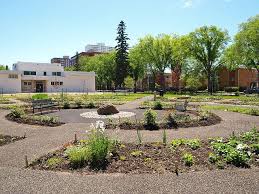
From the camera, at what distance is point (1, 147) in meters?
9.98

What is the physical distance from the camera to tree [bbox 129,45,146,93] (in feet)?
251

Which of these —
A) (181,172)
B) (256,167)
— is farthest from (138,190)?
(256,167)

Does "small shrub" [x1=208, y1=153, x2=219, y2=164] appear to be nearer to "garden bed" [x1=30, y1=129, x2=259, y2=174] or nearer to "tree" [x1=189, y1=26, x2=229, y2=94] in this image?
"garden bed" [x1=30, y1=129, x2=259, y2=174]

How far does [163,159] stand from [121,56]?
70.8m

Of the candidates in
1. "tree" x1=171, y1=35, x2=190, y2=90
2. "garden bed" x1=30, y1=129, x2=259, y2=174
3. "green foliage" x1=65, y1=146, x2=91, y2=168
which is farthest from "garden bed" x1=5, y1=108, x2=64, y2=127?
"tree" x1=171, y1=35, x2=190, y2=90

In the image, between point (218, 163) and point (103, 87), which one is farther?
point (103, 87)

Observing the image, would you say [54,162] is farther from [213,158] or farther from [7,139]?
[7,139]

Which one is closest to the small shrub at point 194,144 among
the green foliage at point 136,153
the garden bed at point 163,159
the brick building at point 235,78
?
the garden bed at point 163,159

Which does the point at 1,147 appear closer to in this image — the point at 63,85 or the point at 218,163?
the point at 218,163

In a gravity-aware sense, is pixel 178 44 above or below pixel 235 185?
above

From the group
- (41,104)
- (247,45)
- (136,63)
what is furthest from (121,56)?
(41,104)

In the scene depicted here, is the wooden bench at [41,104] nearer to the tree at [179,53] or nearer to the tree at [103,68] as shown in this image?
the tree at [179,53]

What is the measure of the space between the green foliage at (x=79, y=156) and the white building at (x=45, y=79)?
65.9 metres

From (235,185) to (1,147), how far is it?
273 inches
